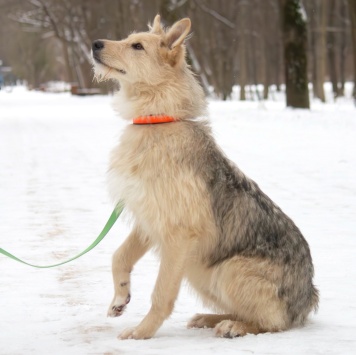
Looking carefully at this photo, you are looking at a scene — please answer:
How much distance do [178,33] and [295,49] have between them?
2150cm

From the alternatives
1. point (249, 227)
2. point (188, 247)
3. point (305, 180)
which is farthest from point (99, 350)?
point (305, 180)

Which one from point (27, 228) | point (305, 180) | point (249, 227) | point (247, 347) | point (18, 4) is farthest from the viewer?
point (18, 4)

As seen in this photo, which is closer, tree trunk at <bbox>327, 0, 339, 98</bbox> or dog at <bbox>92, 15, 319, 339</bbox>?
dog at <bbox>92, 15, 319, 339</bbox>

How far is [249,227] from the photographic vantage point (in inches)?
195

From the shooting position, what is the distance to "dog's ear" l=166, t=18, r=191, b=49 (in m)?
5.22

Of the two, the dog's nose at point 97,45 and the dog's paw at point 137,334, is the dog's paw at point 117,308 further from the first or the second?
the dog's nose at point 97,45

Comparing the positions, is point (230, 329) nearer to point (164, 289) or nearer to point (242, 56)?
point (164, 289)

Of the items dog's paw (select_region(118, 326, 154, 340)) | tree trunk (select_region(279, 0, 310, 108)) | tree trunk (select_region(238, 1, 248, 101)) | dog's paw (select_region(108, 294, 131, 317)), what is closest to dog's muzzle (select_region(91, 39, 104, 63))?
dog's paw (select_region(108, 294, 131, 317))

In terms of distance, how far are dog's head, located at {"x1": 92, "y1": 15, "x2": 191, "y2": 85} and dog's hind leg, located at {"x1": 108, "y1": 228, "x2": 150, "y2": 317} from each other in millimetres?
958

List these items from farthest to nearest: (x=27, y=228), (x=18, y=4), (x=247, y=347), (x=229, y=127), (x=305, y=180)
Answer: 1. (x=18, y=4)
2. (x=229, y=127)
3. (x=305, y=180)
4. (x=27, y=228)
5. (x=247, y=347)

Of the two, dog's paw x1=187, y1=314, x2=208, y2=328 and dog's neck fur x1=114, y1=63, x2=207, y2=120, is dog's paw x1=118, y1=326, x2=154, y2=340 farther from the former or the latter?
dog's neck fur x1=114, y1=63, x2=207, y2=120

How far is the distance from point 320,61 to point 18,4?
2897cm

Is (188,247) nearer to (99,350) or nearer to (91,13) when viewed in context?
(99,350)

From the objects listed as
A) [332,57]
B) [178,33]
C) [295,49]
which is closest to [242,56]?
[332,57]
